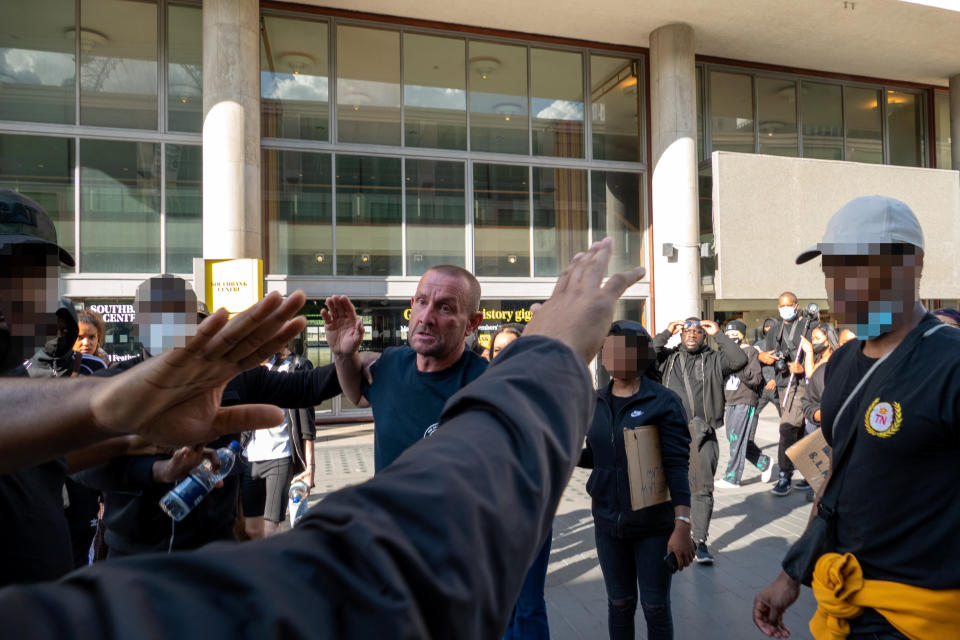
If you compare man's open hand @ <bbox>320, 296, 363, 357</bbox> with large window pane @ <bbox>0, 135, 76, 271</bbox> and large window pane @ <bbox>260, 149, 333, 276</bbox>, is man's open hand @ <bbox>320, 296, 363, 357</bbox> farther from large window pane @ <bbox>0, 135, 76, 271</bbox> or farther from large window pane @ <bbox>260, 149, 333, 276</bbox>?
large window pane @ <bbox>0, 135, 76, 271</bbox>

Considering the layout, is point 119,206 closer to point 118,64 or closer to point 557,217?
point 118,64

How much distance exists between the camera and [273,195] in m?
12.8

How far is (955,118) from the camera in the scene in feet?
53.8

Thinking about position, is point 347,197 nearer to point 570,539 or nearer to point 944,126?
point 570,539

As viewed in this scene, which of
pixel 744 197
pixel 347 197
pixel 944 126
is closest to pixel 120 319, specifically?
pixel 347 197

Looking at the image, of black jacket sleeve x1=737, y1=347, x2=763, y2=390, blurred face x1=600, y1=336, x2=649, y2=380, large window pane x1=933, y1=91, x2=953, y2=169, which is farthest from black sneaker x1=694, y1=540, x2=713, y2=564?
large window pane x1=933, y1=91, x2=953, y2=169

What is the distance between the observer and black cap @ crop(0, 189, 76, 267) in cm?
153

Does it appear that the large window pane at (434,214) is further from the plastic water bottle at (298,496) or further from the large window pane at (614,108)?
the plastic water bottle at (298,496)

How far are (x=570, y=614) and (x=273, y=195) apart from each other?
10.8 metres

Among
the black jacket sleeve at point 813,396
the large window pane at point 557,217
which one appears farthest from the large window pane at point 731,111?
the black jacket sleeve at point 813,396

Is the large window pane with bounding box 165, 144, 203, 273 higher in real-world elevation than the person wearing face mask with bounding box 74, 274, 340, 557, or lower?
higher

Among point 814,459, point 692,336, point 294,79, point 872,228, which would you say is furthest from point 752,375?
point 294,79

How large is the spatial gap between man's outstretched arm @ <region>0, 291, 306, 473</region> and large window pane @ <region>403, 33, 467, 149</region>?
13.2 metres

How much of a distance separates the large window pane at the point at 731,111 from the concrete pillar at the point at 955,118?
5729mm
